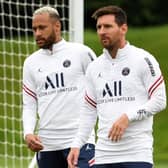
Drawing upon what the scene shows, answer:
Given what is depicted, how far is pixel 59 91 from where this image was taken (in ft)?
28.2

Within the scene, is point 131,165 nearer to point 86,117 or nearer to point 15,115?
point 86,117

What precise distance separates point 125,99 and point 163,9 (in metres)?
31.3

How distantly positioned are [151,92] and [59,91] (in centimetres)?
124

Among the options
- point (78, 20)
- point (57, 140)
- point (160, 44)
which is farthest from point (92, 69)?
point (160, 44)

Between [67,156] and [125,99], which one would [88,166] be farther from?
[125,99]

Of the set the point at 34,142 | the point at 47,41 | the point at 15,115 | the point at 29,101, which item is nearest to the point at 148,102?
the point at 34,142

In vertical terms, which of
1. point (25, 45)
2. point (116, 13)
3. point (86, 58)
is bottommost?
point (86, 58)

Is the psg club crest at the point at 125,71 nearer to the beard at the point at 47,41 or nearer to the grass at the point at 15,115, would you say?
the beard at the point at 47,41

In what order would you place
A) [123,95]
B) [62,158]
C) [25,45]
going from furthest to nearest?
[25,45] → [62,158] → [123,95]

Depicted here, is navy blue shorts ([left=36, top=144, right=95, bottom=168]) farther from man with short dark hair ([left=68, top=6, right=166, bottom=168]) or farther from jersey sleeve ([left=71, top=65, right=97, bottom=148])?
man with short dark hair ([left=68, top=6, right=166, bottom=168])

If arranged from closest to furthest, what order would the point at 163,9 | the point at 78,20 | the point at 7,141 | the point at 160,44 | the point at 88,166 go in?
the point at 88,166 < the point at 78,20 < the point at 7,141 < the point at 160,44 < the point at 163,9

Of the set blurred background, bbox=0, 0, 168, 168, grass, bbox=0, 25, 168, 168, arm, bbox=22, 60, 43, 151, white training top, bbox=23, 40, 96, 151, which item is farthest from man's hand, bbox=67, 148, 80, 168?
grass, bbox=0, 25, 168, 168

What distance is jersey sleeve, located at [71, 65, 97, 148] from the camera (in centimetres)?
792

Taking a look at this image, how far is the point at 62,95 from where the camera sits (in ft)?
28.2
